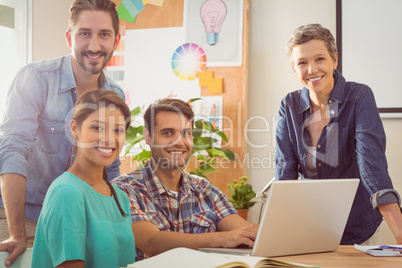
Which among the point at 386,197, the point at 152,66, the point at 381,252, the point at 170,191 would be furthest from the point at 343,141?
the point at 152,66

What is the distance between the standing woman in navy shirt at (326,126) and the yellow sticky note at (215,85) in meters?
0.97

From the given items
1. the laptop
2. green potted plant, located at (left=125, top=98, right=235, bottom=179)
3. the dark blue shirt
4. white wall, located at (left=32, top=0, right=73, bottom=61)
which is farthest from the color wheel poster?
the laptop

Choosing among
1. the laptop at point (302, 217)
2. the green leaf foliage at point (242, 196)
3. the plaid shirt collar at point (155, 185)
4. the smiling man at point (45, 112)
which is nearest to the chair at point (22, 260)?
the smiling man at point (45, 112)

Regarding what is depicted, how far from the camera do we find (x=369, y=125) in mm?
1550

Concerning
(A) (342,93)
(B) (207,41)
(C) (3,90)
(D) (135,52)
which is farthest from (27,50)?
(A) (342,93)

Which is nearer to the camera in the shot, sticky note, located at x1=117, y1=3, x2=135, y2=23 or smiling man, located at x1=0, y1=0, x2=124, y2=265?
smiling man, located at x1=0, y1=0, x2=124, y2=265

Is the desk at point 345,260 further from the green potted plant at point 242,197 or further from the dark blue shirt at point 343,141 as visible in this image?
the green potted plant at point 242,197

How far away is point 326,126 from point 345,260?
63 centimetres

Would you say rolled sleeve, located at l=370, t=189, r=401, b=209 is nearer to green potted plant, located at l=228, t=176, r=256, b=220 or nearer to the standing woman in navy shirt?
the standing woman in navy shirt

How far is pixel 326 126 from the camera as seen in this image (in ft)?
5.49

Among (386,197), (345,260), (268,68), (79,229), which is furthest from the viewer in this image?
(268,68)

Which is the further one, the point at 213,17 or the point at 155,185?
the point at 213,17

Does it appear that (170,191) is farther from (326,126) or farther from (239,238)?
(326,126)

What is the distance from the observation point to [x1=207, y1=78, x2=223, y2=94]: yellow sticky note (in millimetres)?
2710
